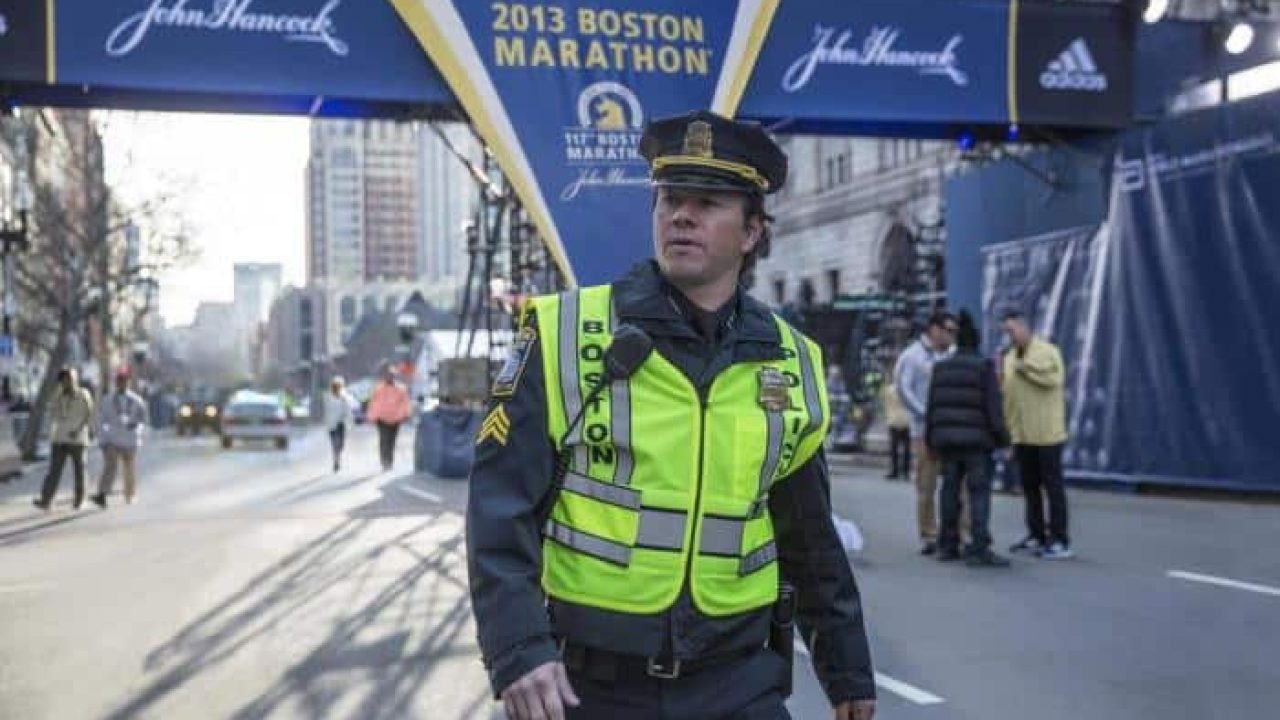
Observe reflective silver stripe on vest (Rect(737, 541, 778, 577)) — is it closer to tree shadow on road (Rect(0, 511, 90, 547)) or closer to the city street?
the city street

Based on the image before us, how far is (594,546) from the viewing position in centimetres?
254

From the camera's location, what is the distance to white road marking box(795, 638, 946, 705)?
6254 mm

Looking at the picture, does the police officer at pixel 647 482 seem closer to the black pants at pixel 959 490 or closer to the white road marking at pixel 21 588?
the black pants at pixel 959 490

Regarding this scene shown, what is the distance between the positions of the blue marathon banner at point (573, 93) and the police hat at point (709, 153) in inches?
407

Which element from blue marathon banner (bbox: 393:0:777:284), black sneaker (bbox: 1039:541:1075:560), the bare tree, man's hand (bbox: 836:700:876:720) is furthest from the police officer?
the bare tree

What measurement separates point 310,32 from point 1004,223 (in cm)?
1003

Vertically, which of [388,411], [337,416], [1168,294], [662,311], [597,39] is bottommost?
[337,416]

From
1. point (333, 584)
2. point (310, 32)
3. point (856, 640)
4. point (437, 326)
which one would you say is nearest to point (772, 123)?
point (310, 32)

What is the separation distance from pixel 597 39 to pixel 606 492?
1124cm

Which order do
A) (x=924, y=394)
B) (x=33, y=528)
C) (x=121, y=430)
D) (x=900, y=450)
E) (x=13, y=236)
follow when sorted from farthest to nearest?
(x=13, y=236), (x=900, y=450), (x=121, y=430), (x=33, y=528), (x=924, y=394)

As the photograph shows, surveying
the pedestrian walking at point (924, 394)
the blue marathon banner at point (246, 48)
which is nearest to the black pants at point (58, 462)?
the blue marathon banner at point (246, 48)

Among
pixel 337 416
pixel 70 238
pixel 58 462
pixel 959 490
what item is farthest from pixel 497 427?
pixel 70 238

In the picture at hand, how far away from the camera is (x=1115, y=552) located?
36.1 ft

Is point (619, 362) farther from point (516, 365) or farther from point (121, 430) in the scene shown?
point (121, 430)
